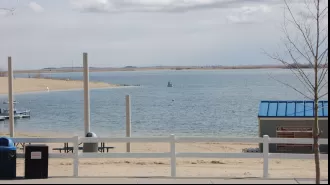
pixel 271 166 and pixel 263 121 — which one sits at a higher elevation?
pixel 263 121

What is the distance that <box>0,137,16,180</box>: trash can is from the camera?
13.0m

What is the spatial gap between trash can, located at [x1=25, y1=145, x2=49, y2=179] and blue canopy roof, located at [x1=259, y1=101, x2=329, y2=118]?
9311mm

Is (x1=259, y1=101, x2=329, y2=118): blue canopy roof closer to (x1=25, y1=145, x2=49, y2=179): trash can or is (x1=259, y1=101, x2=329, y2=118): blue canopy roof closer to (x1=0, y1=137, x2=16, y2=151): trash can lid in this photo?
(x1=25, y1=145, x2=49, y2=179): trash can

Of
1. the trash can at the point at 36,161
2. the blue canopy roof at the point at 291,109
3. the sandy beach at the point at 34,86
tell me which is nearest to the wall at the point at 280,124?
the blue canopy roof at the point at 291,109

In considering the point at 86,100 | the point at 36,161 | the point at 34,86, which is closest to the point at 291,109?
the point at 86,100

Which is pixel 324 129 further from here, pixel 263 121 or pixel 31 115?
pixel 31 115

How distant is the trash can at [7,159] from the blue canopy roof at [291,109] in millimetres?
9765

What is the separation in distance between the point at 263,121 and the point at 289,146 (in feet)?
3.93

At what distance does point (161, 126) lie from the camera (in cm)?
4934

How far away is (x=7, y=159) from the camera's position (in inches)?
514

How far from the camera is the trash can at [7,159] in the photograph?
13.0 metres

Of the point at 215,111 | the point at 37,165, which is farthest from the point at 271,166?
the point at 215,111

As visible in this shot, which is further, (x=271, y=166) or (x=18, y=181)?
(x=271, y=166)

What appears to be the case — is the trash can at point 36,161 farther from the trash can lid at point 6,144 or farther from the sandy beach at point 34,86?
the sandy beach at point 34,86
